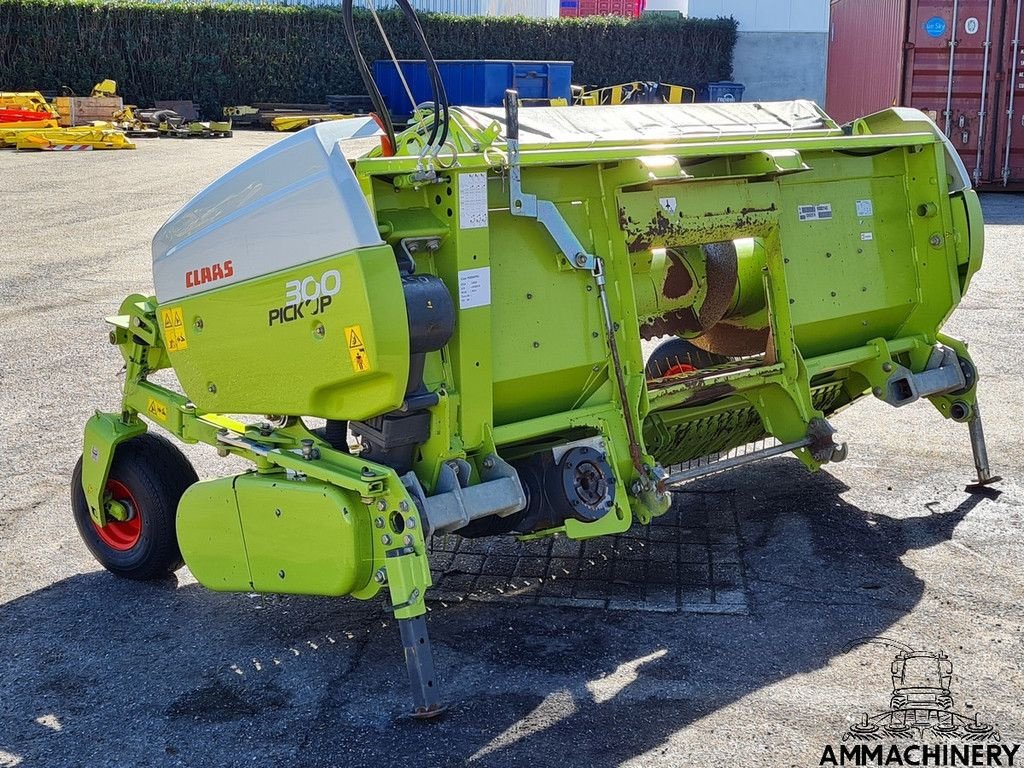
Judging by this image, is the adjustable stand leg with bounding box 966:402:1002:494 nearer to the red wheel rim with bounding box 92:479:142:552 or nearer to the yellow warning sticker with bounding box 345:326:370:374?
the yellow warning sticker with bounding box 345:326:370:374

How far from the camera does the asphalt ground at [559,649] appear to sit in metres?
3.48

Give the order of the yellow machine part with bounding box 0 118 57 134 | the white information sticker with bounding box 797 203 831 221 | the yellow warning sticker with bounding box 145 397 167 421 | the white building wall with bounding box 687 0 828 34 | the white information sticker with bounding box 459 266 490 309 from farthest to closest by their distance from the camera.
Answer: the white building wall with bounding box 687 0 828 34, the yellow machine part with bounding box 0 118 57 134, the white information sticker with bounding box 797 203 831 221, the yellow warning sticker with bounding box 145 397 167 421, the white information sticker with bounding box 459 266 490 309

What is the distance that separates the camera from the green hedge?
25.4 meters

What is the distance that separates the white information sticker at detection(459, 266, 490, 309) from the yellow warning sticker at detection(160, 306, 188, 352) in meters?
1.00

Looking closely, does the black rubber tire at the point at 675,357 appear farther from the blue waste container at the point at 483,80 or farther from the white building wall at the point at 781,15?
the white building wall at the point at 781,15

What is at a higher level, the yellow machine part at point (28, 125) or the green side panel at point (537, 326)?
the yellow machine part at point (28, 125)

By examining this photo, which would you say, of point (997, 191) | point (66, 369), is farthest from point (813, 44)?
point (66, 369)

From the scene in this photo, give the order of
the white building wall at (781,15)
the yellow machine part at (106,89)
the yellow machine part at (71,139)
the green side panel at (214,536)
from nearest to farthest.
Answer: the green side panel at (214,536)
the yellow machine part at (71,139)
the yellow machine part at (106,89)
the white building wall at (781,15)

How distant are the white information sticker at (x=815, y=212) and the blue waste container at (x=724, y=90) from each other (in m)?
25.1

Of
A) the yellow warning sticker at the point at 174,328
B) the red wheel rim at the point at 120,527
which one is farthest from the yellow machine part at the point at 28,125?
the yellow warning sticker at the point at 174,328

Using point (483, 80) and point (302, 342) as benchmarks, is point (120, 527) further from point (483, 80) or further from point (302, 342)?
point (483, 80)

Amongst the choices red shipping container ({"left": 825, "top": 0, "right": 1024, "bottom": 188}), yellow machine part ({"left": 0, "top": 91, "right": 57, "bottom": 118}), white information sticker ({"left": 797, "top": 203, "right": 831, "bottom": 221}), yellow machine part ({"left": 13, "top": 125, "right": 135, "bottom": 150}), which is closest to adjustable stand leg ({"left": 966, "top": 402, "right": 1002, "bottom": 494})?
white information sticker ({"left": 797, "top": 203, "right": 831, "bottom": 221})

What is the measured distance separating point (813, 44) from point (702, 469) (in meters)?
30.4

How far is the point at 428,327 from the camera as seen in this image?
11.8 feet
